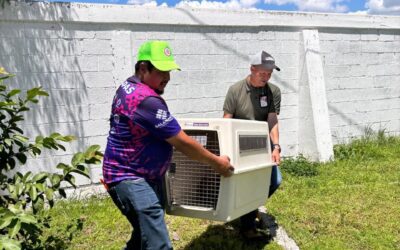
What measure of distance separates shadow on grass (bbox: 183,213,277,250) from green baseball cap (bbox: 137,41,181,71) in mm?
1950

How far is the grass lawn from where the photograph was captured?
163 inches

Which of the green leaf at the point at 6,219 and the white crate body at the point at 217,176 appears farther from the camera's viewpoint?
the white crate body at the point at 217,176

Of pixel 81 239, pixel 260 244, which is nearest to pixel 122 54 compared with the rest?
pixel 81 239

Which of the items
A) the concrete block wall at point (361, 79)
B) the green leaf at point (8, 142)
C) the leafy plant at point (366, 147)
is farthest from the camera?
the concrete block wall at point (361, 79)

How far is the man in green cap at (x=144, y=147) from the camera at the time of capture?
262 cm


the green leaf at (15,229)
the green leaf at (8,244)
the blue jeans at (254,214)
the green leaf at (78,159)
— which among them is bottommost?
the blue jeans at (254,214)

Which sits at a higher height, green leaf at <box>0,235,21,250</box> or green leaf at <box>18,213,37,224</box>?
green leaf at <box>18,213,37,224</box>

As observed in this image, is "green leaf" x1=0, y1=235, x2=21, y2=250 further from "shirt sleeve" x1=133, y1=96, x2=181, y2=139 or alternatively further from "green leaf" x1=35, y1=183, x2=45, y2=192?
"shirt sleeve" x1=133, y1=96, x2=181, y2=139

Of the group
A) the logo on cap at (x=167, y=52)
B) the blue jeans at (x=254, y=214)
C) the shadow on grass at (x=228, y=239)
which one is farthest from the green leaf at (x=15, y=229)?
the blue jeans at (x=254, y=214)

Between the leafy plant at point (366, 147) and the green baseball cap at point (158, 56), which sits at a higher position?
the green baseball cap at point (158, 56)

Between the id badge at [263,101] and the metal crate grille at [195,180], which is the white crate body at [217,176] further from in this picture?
the id badge at [263,101]

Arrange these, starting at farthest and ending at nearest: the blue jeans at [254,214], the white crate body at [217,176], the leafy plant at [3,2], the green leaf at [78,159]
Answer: the leafy plant at [3,2] → the blue jeans at [254,214] → the white crate body at [217,176] → the green leaf at [78,159]

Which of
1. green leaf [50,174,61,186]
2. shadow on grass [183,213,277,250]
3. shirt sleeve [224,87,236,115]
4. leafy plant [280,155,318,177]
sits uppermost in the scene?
shirt sleeve [224,87,236,115]

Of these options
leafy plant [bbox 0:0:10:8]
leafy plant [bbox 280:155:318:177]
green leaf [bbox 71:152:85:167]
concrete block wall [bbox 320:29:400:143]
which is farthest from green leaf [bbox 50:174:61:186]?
concrete block wall [bbox 320:29:400:143]
